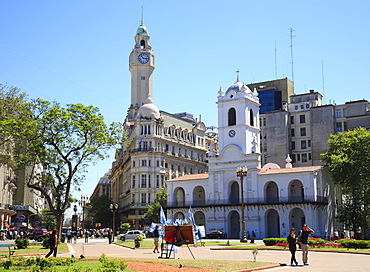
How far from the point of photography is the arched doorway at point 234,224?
63.1 metres

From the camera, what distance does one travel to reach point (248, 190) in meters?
60.9

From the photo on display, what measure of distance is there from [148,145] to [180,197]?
17014mm

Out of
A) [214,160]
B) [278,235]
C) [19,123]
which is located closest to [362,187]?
[278,235]

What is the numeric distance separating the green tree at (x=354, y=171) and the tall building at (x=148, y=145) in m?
33.4

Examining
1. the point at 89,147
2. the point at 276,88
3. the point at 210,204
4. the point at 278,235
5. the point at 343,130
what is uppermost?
the point at 276,88

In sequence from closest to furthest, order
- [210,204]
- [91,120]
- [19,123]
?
[19,123], [91,120], [210,204]

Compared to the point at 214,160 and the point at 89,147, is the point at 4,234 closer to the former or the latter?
the point at 89,147

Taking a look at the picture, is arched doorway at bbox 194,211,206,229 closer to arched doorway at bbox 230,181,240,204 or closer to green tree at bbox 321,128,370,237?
arched doorway at bbox 230,181,240,204

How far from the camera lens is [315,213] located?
5703 cm

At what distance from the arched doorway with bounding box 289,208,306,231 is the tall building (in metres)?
28.2

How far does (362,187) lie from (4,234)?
44.8m

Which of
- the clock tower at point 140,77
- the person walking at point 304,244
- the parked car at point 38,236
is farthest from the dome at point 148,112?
the person walking at point 304,244

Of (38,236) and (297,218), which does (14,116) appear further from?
(297,218)

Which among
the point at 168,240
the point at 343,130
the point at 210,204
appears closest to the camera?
the point at 168,240
